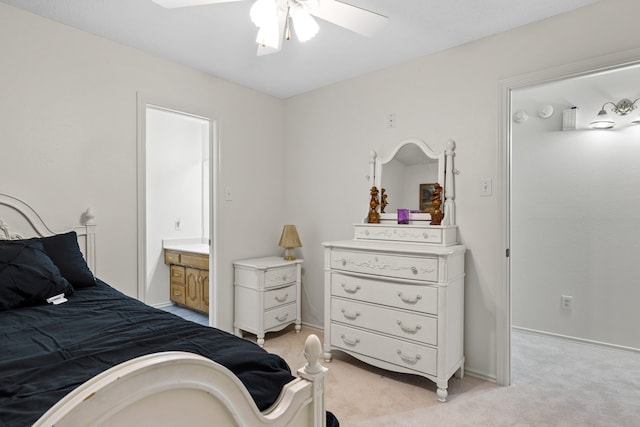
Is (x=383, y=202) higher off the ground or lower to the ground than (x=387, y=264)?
higher

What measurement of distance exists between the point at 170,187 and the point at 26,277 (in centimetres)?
289

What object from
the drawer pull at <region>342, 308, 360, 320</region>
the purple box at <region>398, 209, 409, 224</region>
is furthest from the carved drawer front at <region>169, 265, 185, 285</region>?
the purple box at <region>398, 209, 409, 224</region>

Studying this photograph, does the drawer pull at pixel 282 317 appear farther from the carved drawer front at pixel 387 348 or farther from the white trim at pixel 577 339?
the white trim at pixel 577 339

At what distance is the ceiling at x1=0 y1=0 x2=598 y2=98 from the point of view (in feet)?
6.89

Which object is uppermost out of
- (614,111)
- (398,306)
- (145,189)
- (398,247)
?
(614,111)

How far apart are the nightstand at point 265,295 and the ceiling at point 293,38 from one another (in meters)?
1.71

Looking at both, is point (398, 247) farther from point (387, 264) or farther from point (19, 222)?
point (19, 222)

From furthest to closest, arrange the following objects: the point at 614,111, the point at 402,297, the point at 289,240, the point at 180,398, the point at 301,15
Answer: the point at 289,240 < the point at 614,111 < the point at 402,297 < the point at 301,15 < the point at 180,398

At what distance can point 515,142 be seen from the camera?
359 cm

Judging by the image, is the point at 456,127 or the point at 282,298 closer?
the point at 456,127

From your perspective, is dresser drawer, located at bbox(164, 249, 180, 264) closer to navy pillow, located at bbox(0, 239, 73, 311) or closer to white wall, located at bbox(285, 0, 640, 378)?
white wall, located at bbox(285, 0, 640, 378)

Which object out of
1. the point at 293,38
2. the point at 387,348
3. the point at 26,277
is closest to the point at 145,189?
the point at 26,277

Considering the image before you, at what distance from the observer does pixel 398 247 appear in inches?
97.9

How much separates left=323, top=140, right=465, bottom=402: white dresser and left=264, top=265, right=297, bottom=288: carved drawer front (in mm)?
626
